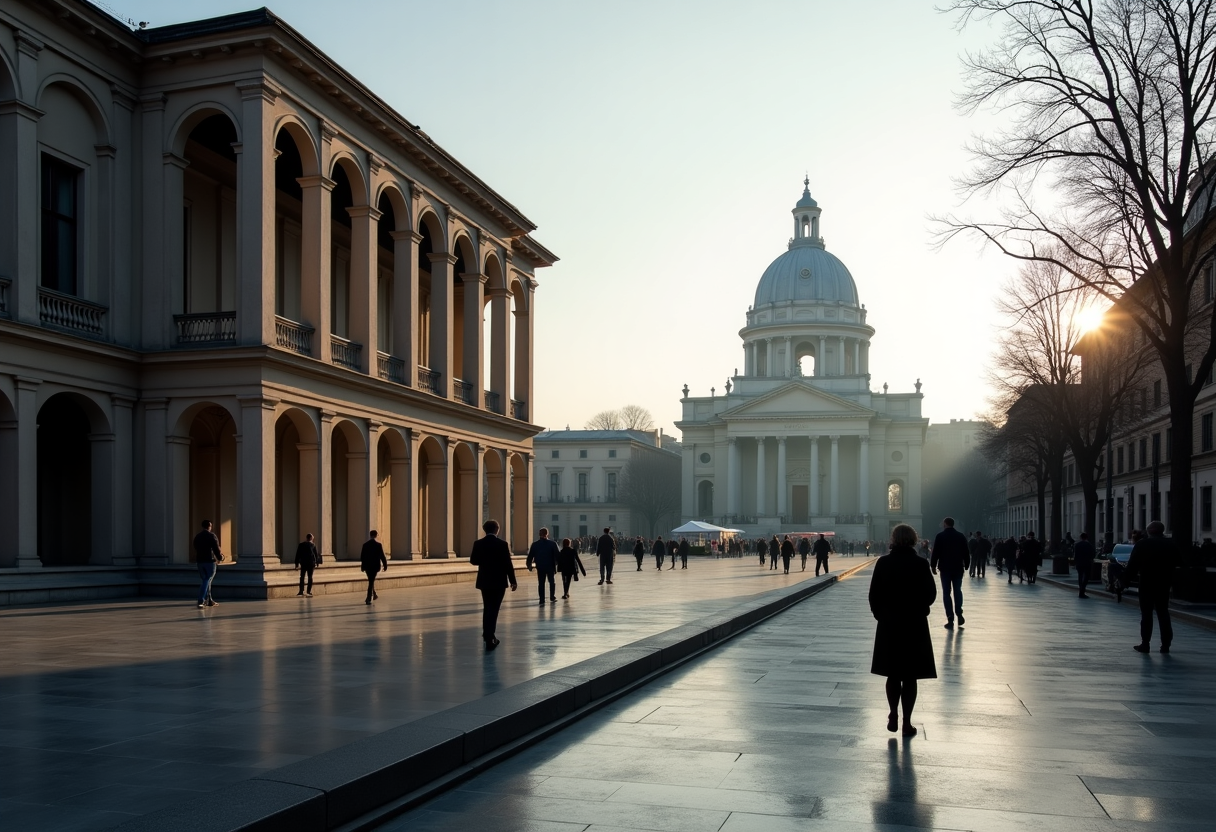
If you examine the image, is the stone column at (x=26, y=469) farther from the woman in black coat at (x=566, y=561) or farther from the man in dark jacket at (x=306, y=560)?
the woman in black coat at (x=566, y=561)

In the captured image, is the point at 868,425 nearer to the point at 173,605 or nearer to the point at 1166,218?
the point at 1166,218

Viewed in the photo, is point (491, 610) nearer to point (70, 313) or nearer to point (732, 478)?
point (70, 313)

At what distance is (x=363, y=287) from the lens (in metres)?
29.1

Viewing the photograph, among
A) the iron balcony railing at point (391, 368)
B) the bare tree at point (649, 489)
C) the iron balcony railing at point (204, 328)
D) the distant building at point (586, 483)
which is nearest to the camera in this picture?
the iron balcony railing at point (204, 328)

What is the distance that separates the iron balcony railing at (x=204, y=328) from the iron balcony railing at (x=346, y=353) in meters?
3.08

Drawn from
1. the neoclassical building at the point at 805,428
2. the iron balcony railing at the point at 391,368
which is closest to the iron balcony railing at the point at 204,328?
the iron balcony railing at the point at 391,368

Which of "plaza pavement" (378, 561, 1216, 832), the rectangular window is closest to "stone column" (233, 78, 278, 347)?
the rectangular window

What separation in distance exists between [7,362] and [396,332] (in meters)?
11.8

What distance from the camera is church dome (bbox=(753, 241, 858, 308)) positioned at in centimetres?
11750

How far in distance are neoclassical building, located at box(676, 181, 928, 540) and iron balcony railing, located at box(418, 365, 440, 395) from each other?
238ft

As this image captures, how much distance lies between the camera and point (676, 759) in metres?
7.87

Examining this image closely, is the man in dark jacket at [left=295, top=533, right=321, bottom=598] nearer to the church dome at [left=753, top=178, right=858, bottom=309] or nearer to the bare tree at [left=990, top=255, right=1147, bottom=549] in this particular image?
the bare tree at [left=990, top=255, right=1147, bottom=549]

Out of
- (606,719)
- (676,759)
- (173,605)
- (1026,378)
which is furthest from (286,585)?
(1026,378)

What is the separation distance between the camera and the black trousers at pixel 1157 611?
14820 millimetres
